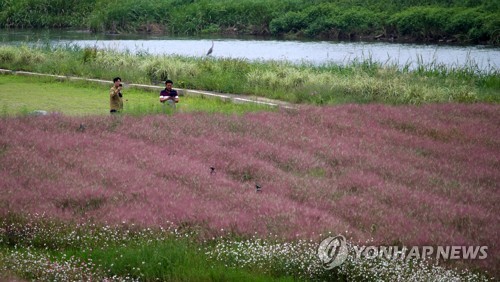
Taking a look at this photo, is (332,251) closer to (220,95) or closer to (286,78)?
(220,95)

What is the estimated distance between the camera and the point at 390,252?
365 inches

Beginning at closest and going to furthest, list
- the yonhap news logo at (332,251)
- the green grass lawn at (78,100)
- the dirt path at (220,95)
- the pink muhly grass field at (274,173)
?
the yonhap news logo at (332,251)
the pink muhly grass field at (274,173)
the green grass lawn at (78,100)
the dirt path at (220,95)

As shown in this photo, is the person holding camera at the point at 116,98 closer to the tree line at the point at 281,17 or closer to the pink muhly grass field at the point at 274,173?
the pink muhly grass field at the point at 274,173

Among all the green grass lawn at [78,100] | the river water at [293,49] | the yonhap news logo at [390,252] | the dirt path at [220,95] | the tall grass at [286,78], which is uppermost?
the tall grass at [286,78]

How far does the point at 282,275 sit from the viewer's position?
9164 millimetres

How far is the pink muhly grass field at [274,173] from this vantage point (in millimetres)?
10156

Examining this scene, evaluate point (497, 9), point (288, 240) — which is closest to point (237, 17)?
point (497, 9)

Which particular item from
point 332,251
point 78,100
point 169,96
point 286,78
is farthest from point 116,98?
point 332,251

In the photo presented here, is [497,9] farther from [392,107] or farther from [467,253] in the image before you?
[467,253]

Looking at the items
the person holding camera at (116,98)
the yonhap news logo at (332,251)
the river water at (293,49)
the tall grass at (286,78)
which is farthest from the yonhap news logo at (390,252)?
the river water at (293,49)

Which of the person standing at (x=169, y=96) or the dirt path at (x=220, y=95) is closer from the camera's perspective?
the person standing at (x=169, y=96)

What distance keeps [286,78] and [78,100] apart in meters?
6.28

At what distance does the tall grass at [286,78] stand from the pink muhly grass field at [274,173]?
3.31 metres

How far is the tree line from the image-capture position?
55531 millimetres
